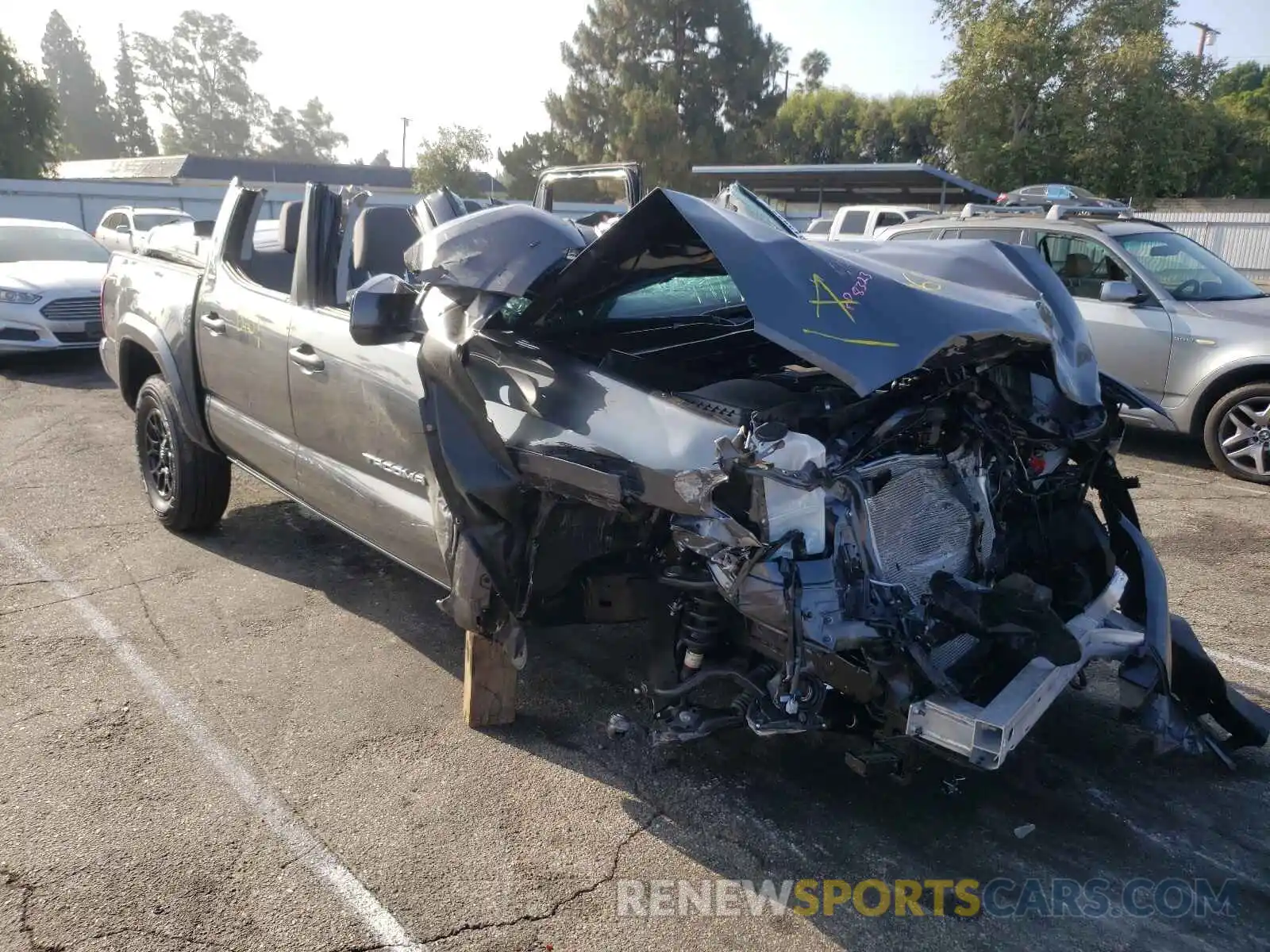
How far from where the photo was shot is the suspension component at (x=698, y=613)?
2924mm

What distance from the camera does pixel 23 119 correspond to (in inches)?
1537

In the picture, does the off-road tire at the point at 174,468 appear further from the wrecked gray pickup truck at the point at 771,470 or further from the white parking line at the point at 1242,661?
the white parking line at the point at 1242,661

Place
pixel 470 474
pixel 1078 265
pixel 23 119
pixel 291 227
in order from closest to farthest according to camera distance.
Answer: pixel 470 474 → pixel 291 227 → pixel 1078 265 → pixel 23 119

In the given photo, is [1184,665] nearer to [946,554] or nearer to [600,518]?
[946,554]

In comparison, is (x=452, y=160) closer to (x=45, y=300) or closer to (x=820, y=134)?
(x=820, y=134)

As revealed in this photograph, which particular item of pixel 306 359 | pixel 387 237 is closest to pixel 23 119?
pixel 387 237

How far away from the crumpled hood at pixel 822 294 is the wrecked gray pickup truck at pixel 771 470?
0.03 ft

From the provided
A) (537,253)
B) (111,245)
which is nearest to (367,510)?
(537,253)

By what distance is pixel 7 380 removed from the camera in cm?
1034

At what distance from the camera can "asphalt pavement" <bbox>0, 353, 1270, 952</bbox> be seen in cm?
268

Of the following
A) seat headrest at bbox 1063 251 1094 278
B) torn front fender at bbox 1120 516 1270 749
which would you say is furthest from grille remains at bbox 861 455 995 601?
seat headrest at bbox 1063 251 1094 278

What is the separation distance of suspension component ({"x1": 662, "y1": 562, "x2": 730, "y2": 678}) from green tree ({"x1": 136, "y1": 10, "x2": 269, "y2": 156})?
9902cm

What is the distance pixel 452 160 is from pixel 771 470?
137 feet

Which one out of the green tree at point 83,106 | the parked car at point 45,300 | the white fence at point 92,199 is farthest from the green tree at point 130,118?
the parked car at point 45,300
